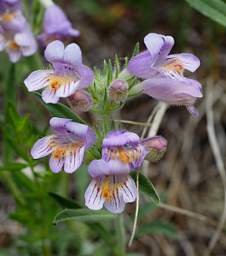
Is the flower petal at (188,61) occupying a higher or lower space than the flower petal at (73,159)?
higher

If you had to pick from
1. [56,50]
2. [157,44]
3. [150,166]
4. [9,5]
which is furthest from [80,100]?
[150,166]

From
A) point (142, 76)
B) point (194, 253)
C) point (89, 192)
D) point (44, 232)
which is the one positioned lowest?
point (194, 253)

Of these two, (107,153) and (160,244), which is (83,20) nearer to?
(160,244)

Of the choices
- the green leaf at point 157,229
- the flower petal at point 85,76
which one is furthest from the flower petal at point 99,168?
the green leaf at point 157,229

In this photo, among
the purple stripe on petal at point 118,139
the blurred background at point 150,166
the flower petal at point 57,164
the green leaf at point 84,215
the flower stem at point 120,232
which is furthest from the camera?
the blurred background at point 150,166

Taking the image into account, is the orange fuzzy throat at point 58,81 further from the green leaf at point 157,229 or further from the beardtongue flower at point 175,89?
the green leaf at point 157,229

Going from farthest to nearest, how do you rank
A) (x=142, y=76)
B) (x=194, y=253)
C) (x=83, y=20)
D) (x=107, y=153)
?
(x=83, y=20)
(x=194, y=253)
(x=142, y=76)
(x=107, y=153)

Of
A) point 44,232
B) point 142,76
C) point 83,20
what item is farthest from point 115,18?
point 142,76
